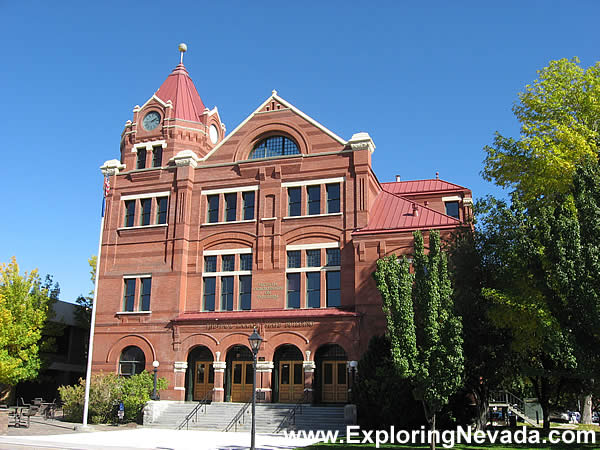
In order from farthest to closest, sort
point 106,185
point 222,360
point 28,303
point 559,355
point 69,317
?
point 69,317, point 28,303, point 222,360, point 106,185, point 559,355

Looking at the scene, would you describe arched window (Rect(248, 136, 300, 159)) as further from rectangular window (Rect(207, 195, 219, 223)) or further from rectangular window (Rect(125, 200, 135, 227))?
rectangular window (Rect(125, 200, 135, 227))

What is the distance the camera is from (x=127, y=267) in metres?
38.5

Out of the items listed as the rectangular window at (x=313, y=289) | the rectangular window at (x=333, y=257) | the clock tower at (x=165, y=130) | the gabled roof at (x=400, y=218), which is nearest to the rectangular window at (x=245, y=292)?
the rectangular window at (x=313, y=289)

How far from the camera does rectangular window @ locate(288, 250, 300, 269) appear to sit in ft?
117

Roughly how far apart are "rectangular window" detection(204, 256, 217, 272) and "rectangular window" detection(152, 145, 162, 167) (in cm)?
826

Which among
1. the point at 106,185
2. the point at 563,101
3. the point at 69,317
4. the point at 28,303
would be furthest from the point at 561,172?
the point at 69,317

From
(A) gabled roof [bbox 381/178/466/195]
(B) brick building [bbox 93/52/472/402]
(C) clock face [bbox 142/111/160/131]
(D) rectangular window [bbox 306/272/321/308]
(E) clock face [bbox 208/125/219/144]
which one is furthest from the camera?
(A) gabled roof [bbox 381/178/466/195]

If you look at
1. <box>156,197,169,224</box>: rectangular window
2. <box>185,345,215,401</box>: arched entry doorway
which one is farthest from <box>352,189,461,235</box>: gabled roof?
<box>156,197,169,224</box>: rectangular window

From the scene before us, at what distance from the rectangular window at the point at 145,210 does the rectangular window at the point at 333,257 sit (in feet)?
42.5

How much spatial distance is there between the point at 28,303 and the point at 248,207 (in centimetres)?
1691

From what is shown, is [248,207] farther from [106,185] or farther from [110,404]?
[110,404]

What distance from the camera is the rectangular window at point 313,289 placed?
34.5 metres

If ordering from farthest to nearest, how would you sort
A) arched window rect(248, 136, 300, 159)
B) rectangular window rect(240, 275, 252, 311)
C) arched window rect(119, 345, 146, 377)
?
arched window rect(248, 136, 300, 159)
arched window rect(119, 345, 146, 377)
rectangular window rect(240, 275, 252, 311)

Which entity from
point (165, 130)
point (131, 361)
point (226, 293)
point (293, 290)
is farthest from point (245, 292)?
point (165, 130)
